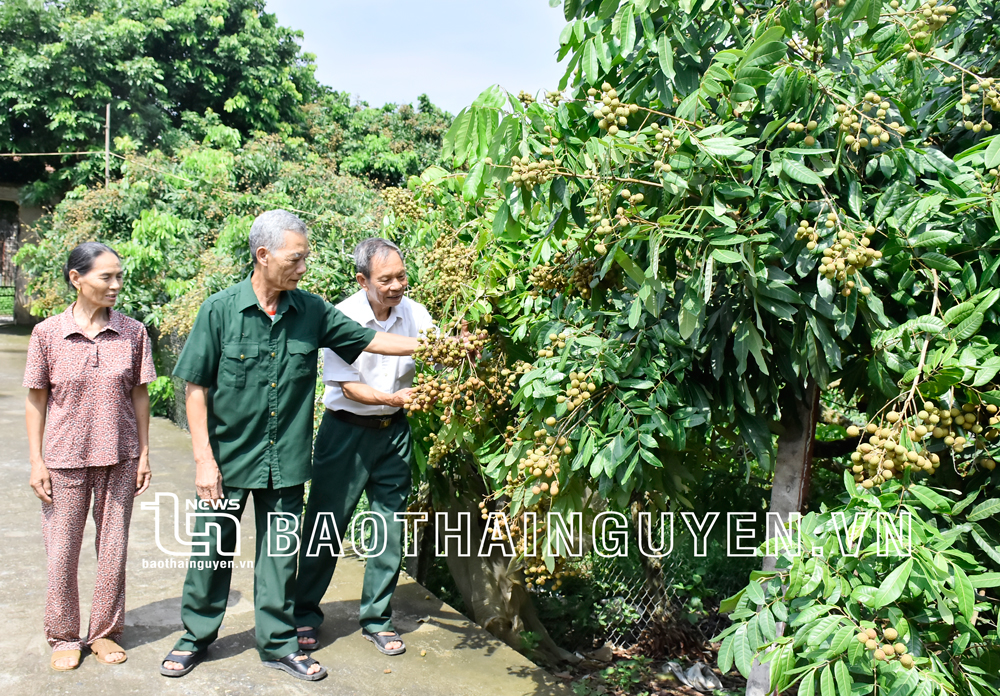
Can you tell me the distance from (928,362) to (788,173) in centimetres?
59

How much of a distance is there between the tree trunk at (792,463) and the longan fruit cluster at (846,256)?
71 centimetres

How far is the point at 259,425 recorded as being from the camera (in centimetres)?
343

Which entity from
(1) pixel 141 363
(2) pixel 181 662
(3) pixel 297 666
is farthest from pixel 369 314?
(2) pixel 181 662

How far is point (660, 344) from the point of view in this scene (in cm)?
251

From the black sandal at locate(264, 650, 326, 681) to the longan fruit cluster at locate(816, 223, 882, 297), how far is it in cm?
256

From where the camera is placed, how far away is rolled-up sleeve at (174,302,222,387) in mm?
3324

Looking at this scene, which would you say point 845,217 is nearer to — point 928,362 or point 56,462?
point 928,362

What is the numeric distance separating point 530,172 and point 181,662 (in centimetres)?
252

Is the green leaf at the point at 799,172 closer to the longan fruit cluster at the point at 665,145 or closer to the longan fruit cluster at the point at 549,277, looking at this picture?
the longan fruit cluster at the point at 665,145

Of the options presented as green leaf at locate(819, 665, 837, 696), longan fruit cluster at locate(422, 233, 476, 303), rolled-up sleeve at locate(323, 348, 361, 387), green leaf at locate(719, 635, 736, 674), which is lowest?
green leaf at locate(719, 635, 736, 674)

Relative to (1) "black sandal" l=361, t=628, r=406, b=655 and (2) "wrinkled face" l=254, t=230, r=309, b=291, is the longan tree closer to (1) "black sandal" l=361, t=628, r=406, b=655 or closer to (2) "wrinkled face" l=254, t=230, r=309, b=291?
(2) "wrinkled face" l=254, t=230, r=309, b=291

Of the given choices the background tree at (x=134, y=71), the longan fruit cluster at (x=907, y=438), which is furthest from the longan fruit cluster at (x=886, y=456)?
the background tree at (x=134, y=71)

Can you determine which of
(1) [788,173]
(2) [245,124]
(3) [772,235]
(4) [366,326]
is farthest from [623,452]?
(2) [245,124]

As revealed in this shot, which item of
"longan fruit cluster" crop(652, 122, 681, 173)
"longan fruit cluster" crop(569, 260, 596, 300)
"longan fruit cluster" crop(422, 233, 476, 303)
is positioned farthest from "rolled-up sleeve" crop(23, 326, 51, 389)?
"longan fruit cluster" crop(652, 122, 681, 173)
